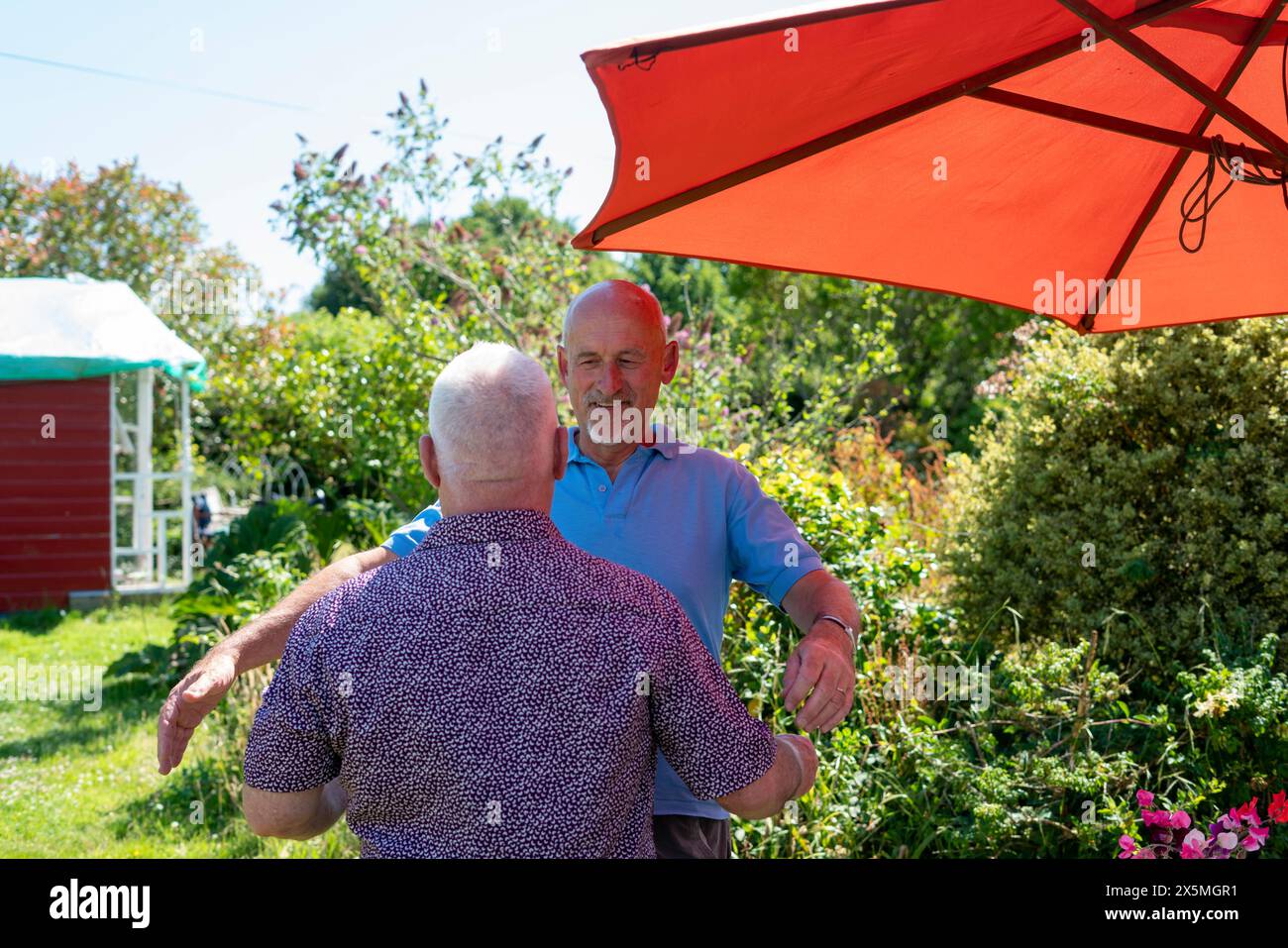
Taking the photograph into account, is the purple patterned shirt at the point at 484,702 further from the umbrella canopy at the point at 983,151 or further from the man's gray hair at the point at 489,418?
the umbrella canopy at the point at 983,151

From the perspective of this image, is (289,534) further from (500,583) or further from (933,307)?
(933,307)

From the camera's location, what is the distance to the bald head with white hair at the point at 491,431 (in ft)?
5.19

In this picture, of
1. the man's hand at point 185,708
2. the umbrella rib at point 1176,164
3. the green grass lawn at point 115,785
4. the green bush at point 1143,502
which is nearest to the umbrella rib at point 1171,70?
the umbrella rib at point 1176,164

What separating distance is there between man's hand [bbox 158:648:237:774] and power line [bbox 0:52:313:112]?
11.2 metres

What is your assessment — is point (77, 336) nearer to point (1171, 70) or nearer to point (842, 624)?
point (842, 624)

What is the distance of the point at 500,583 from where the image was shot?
1538 millimetres

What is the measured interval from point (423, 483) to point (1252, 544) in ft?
19.0

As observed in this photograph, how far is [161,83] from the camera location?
12938mm

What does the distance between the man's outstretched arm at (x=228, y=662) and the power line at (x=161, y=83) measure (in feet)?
35.6

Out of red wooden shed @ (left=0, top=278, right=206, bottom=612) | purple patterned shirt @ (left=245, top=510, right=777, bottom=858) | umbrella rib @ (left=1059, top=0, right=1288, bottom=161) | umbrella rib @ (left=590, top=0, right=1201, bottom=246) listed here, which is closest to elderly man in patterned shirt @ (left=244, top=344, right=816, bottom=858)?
purple patterned shirt @ (left=245, top=510, right=777, bottom=858)

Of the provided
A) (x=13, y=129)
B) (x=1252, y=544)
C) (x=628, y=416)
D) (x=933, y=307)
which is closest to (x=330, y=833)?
(x=628, y=416)

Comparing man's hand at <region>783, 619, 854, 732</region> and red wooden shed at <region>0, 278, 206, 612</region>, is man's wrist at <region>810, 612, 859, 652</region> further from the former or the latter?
red wooden shed at <region>0, 278, 206, 612</region>

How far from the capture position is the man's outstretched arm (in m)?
1.74

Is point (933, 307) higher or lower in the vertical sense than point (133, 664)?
higher
